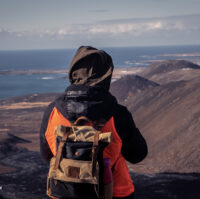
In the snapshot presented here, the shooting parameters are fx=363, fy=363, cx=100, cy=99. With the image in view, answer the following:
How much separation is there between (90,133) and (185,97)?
15693mm

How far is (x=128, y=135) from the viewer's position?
2738mm

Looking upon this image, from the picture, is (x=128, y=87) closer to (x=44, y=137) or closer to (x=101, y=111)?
(x=44, y=137)

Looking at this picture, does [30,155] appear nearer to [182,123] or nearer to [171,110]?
[182,123]

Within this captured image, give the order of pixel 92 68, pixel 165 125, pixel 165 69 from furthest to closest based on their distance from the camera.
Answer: pixel 165 69
pixel 165 125
pixel 92 68

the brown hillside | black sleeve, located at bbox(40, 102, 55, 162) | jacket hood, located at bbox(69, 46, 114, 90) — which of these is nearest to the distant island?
the brown hillside

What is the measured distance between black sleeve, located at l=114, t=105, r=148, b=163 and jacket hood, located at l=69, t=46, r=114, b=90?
25 cm

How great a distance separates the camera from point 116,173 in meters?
2.72

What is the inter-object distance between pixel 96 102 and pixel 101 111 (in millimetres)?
76

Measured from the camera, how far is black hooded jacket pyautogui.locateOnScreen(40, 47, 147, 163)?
8.79ft

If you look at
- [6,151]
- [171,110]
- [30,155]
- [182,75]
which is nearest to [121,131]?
[30,155]

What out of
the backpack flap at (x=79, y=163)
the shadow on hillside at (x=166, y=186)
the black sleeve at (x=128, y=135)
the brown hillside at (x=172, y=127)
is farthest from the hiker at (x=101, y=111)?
the brown hillside at (x=172, y=127)

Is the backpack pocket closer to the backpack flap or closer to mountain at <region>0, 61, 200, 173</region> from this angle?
the backpack flap

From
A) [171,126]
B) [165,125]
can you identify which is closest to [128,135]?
[171,126]

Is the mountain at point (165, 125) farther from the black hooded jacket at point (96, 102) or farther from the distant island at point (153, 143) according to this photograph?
the black hooded jacket at point (96, 102)
